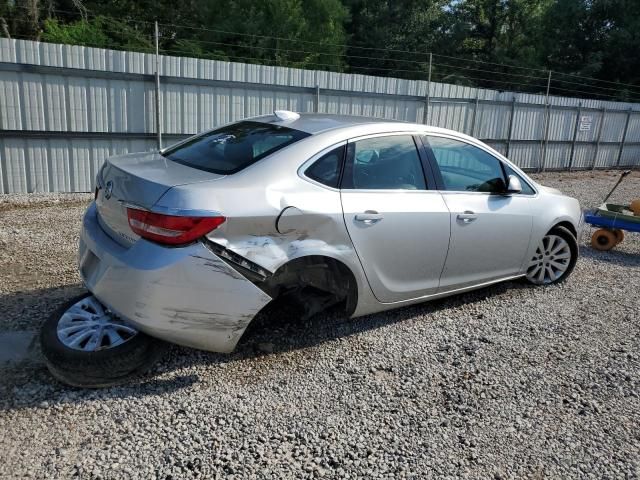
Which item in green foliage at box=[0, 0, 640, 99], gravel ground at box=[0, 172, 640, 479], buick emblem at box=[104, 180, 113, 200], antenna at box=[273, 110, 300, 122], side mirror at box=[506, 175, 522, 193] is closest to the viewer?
gravel ground at box=[0, 172, 640, 479]

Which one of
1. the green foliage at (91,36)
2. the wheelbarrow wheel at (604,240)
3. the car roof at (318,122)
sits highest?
the green foliage at (91,36)

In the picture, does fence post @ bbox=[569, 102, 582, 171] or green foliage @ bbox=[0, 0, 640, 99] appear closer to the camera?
fence post @ bbox=[569, 102, 582, 171]

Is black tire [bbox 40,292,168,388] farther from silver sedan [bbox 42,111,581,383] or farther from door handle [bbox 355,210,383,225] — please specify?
door handle [bbox 355,210,383,225]

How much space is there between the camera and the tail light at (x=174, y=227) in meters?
2.86

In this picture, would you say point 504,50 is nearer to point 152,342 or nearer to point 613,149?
point 613,149

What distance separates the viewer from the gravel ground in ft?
8.58

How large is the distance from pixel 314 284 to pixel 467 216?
56.1 inches

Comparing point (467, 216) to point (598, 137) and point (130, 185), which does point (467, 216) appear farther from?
point (598, 137)

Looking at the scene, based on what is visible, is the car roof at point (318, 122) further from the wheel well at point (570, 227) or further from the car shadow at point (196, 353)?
the wheel well at point (570, 227)

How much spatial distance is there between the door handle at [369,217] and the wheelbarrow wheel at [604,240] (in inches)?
186

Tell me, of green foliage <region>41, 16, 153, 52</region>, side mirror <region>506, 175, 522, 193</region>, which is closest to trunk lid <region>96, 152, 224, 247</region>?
side mirror <region>506, 175, 522, 193</region>

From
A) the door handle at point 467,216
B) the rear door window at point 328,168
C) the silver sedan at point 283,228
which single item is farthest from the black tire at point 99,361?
the door handle at point 467,216

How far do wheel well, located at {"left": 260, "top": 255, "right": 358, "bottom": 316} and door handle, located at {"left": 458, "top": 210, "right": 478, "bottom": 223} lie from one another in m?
1.09

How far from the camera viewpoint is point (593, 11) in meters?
26.2
